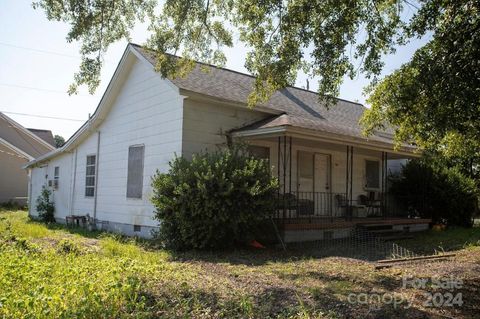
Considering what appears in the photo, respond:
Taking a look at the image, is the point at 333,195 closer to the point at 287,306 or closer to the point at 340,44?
the point at 340,44

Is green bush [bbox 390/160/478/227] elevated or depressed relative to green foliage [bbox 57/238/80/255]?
elevated

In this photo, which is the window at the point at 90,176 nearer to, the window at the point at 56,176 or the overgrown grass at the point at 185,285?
the window at the point at 56,176

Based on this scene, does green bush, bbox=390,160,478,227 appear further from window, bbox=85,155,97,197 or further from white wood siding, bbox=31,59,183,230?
window, bbox=85,155,97,197

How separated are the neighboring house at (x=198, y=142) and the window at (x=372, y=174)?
0.13 feet

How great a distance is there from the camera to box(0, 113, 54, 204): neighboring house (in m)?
28.9

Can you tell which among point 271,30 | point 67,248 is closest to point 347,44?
point 271,30

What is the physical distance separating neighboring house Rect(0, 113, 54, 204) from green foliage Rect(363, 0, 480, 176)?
26.0 meters

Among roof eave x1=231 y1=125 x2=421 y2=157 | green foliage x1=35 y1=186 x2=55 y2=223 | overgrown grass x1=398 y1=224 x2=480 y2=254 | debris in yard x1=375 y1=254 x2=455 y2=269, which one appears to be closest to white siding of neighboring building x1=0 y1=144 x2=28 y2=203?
green foliage x1=35 y1=186 x2=55 y2=223

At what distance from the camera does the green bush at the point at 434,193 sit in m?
16.8

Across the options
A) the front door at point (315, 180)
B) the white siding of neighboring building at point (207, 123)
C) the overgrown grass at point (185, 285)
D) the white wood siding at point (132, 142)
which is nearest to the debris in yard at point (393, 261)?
the overgrown grass at point (185, 285)

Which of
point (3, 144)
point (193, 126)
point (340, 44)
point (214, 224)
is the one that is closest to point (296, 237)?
point (214, 224)

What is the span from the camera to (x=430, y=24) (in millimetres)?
8211

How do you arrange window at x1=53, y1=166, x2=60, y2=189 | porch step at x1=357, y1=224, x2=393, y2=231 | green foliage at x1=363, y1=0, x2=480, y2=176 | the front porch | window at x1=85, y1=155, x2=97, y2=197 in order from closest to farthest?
green foliage at x1=363, y1=0, x2=480, y2=176
the front porch
porch step at x1=357, y1=224, x2=393, y2=231
window at x1=85, y1=155, x2=97, y2=197
window at x1=53, y1=166, x2=60, y2=189

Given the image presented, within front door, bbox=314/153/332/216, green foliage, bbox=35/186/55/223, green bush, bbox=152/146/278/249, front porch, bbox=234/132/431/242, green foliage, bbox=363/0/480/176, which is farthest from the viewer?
green foliage, bbox=35/186/55/223
